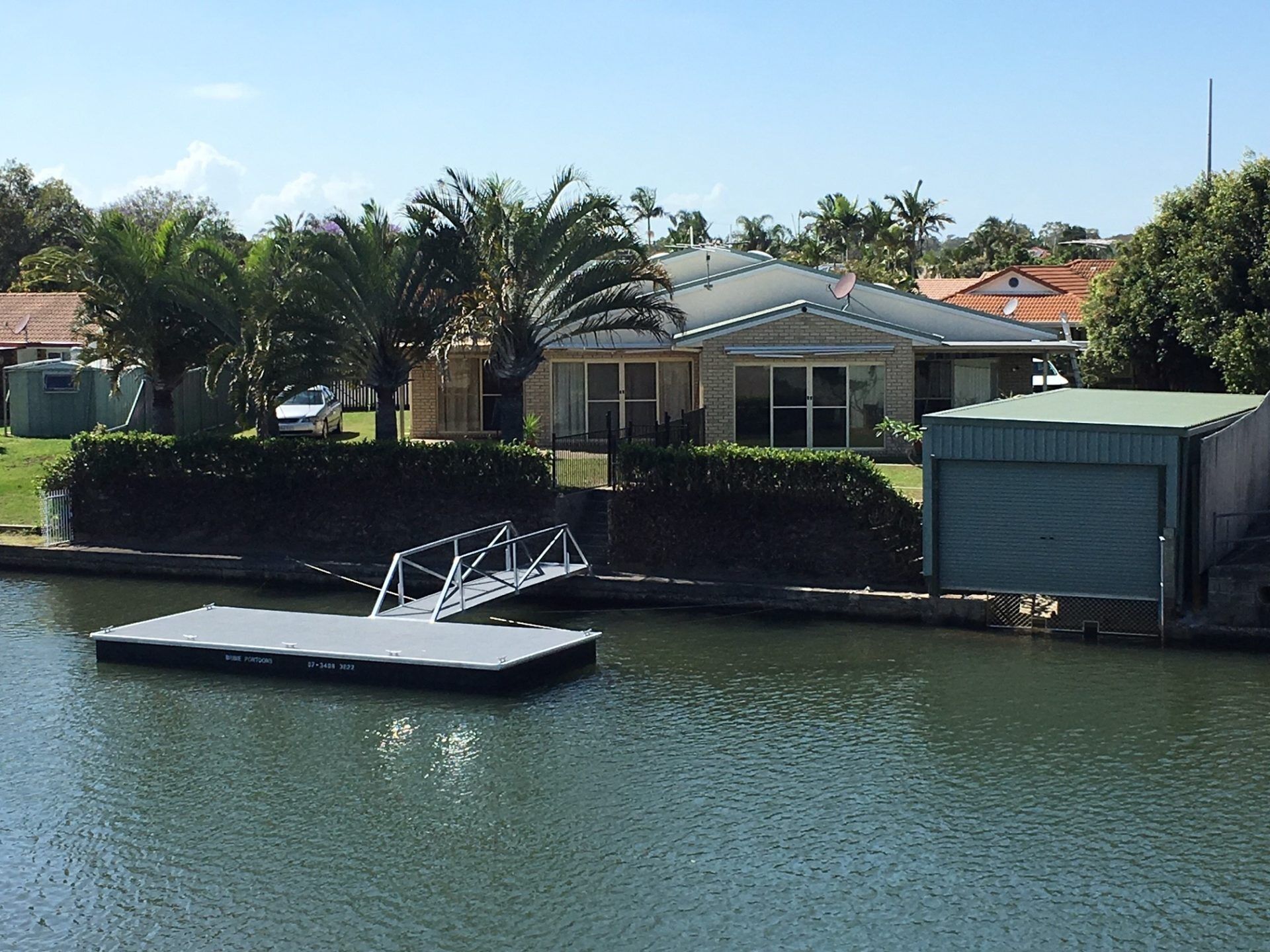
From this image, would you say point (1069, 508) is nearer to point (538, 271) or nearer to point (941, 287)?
point (538, 271)

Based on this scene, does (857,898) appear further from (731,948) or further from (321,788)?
(321,788)

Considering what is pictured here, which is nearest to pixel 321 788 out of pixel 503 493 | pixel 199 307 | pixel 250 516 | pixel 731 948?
pixel 731 948

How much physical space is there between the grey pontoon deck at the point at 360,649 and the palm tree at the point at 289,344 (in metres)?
7.42

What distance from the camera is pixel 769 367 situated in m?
36.2

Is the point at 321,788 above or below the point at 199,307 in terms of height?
below

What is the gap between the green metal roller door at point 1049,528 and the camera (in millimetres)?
24062

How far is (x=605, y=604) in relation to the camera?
27.7 meters

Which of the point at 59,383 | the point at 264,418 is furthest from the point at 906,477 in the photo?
the point at 59,383

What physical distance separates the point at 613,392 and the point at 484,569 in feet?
34.5

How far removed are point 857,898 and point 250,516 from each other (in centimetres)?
1969

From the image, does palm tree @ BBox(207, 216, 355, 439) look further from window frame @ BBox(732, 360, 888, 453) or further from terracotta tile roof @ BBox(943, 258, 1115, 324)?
terracotta tile roof @ BBox(943, 258, 1115, 324)

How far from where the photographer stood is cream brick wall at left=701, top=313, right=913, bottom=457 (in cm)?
3603

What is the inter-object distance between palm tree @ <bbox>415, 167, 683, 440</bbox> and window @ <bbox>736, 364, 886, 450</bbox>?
16.2ft

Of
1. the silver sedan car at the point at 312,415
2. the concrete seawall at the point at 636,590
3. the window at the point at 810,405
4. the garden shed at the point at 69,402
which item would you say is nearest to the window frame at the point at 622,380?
the window at the point at 810,405
